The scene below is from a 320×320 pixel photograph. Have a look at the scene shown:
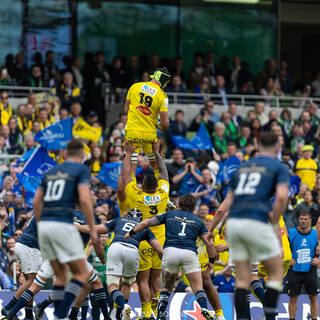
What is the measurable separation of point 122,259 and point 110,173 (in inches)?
261

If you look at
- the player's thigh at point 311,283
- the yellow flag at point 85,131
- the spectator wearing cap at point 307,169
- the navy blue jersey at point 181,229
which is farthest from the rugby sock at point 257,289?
the yellow flag at point 85,131

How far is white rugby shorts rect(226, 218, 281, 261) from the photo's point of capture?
37.6 feet

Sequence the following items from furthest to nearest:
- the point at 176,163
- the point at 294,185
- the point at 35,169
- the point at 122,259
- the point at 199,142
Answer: the point at 199,142
the point at 176,163
the point at 294,185
the point at 35,169
the point at 122,259

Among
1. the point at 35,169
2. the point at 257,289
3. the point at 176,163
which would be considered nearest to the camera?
the point at 257,289

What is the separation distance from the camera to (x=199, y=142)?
918 inches

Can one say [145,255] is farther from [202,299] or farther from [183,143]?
[183,143]

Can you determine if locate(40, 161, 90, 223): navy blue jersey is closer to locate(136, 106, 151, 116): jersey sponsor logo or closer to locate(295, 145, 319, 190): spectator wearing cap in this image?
locate(136, 106, 151, 116): jersey sponsor logo

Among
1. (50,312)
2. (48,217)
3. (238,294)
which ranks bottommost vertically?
(50,312)

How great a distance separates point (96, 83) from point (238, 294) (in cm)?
1543

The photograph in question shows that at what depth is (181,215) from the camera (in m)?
14.5

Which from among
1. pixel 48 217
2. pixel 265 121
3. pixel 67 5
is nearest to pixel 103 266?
pixel 48 217

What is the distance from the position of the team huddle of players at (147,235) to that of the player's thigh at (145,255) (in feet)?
0.06

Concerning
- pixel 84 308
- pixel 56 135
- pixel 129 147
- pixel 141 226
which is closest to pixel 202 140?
pixel 56 135

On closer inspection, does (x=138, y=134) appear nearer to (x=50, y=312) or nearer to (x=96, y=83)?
(x=50, y=312)
